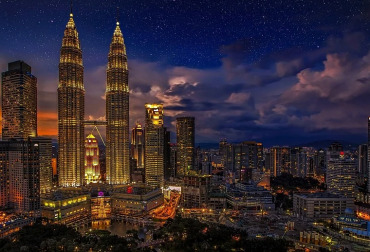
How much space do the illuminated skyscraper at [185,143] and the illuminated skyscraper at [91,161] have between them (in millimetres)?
10817

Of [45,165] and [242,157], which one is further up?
[45,165]

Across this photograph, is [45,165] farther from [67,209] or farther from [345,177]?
[345,177]

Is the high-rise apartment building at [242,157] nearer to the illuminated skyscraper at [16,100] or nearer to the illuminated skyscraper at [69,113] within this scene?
the illuminated skyscraper at [69,113]

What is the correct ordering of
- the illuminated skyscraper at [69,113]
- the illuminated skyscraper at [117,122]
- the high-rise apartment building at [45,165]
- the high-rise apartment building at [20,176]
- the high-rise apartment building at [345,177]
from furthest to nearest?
the illuminated skyscraper at [117,122], the illuminated skyscraper at [69,113], the high-rise apartment building at [45,165], the high-rise apartment building at [345,177], the high-rise apartment building at [20,176]

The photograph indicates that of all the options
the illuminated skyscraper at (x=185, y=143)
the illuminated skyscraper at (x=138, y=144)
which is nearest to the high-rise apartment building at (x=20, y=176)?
the illuminated skyscraper at (x=185, y=143)

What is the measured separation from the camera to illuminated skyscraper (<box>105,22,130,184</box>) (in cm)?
3161

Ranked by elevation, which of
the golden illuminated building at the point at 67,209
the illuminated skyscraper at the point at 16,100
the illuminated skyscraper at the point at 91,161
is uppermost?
the illuminated skyscraper at the point at 16,100

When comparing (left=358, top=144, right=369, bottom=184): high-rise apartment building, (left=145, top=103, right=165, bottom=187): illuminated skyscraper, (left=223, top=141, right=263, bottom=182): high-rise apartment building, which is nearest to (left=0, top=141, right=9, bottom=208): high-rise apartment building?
(left=145, top=103, right=165, bottom=187): illuminated skyscraper

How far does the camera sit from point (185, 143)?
127ft

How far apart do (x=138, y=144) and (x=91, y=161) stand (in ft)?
49.1

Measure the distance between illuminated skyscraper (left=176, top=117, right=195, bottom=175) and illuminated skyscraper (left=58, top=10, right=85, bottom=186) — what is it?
43.5 ft

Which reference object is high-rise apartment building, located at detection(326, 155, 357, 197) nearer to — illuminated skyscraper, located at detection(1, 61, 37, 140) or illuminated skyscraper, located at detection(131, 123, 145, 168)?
illuminated skyscraper, located at detection(131, 123, 145, 168)

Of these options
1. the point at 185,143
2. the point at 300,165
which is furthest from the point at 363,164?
the point at 185,143

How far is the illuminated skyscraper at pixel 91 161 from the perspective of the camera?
3259cm
